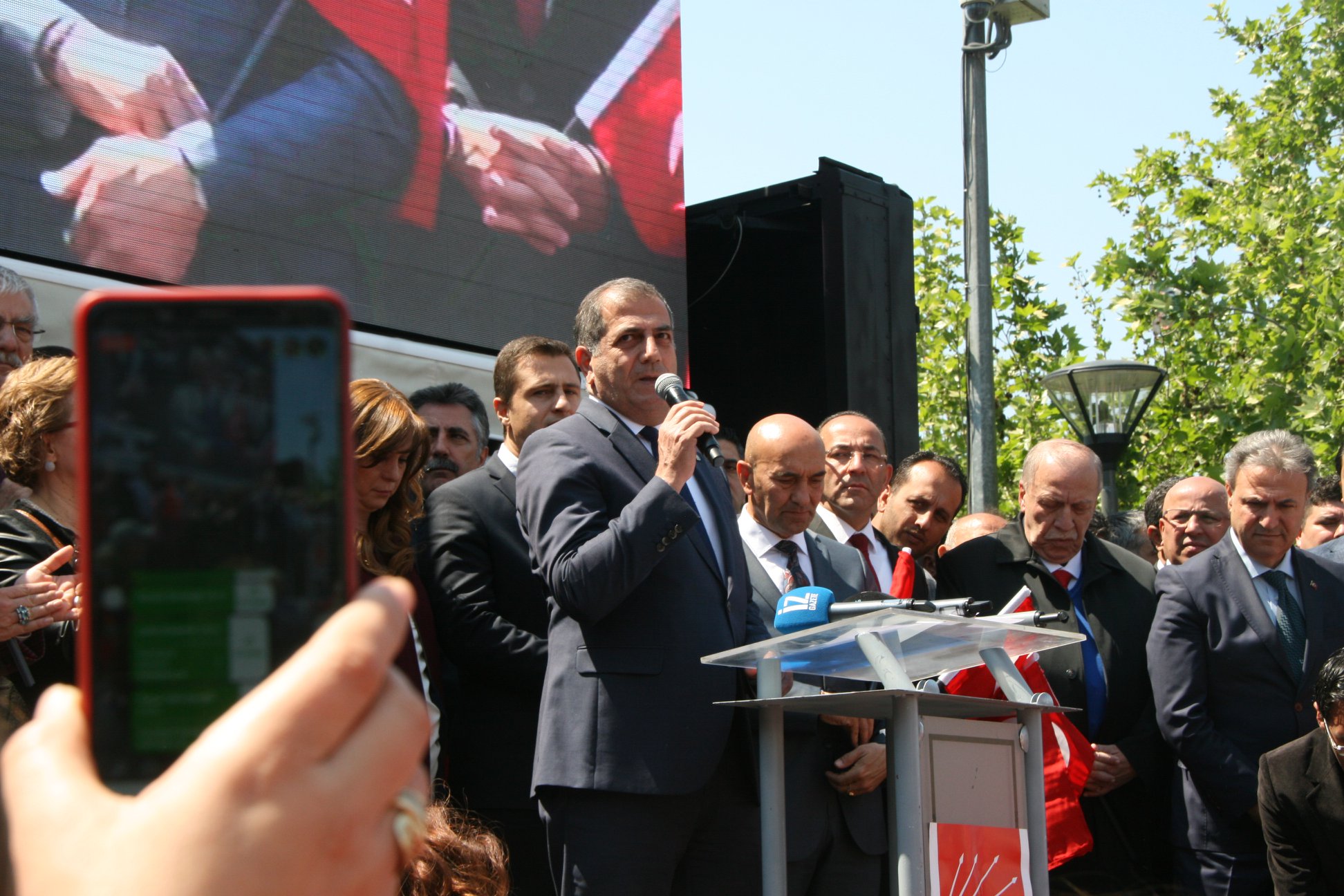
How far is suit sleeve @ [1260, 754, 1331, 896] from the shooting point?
15.5ft

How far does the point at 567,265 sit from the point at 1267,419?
25.9ft

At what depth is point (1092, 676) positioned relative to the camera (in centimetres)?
527

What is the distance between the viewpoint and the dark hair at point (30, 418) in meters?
3.06

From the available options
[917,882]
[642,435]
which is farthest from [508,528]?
[917,882]

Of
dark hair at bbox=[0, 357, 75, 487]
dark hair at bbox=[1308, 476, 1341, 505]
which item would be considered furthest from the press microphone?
dark hair at bbox=[1308, 476, 1341, 505]

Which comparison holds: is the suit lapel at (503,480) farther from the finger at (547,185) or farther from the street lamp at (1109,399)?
the street lamp at (1109,399)

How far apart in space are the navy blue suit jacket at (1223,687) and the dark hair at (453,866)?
333cm

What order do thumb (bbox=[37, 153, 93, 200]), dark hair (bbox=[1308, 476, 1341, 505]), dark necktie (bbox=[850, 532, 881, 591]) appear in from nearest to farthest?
1. dark necktie (bbox=[850, 532, 881, 591])
2. thumb (bbox=[37, 153, 93, 200])
3. dark hair (bbox=[1308, 476, 1341, 505])

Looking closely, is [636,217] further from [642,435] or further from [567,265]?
[642,435]

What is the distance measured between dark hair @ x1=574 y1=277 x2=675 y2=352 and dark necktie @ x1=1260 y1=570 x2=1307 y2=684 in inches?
109

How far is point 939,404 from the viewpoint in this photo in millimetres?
15992

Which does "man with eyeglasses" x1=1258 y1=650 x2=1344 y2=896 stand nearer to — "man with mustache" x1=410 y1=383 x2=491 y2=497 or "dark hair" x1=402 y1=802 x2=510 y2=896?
"man with mustache" x1=410 y1=383 x2=491 y2=497

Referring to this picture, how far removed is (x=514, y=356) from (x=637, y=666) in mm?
1986

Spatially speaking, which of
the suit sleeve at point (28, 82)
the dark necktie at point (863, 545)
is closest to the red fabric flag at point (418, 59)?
the suit sleeve at point (28, 82)
